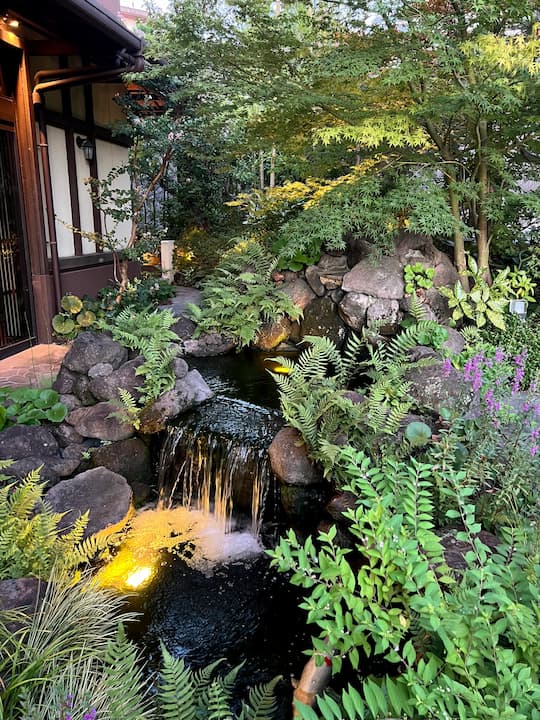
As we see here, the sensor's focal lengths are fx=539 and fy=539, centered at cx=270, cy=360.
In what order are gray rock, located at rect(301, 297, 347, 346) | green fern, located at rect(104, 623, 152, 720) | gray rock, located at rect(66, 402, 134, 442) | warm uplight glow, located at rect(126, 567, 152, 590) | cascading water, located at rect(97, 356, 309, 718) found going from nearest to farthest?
green fern, located at rect(104, 623, 152, 720) < cascading water, located at rect(97, 356, 309, 718) < warm uplight glow, located at rect(126, 567, 152, 590) < gray rock, located at rect(66, 402, 134, 442) < gray rock, located at rect(301, 297, 347, 346)

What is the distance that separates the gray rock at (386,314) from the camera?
23.4 ft

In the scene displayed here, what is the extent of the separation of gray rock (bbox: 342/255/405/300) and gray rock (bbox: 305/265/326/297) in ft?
1.58

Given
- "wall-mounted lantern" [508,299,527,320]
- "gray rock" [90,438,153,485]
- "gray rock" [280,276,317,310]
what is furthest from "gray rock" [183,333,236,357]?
"wall-mounted lantern" [508,299,527,320]

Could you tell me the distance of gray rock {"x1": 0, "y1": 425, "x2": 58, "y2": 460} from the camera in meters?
4.61

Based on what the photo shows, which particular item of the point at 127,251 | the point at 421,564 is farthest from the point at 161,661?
the point at 127,251

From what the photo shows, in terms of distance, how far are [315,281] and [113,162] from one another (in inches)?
174

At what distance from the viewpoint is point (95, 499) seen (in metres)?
4.35

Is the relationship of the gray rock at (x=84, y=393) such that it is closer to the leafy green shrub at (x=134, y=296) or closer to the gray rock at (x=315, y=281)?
the leafy green shrub at (x=134, y=296)

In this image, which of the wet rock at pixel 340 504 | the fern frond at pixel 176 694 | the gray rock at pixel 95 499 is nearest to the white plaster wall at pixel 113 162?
the gray rock at pixel 95 499

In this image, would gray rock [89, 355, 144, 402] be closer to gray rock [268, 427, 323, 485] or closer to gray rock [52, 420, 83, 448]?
gray rock [52, 420, 83, 448]

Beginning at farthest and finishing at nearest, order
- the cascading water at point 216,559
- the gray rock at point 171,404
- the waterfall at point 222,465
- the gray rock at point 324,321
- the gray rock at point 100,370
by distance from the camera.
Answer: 1. the gray rock at point 324,321
2. the gray rock at point 100,370
3. the gray rock at point 171,404
4. the waterfall at point 222,465
5. the cascading water at point 216,559

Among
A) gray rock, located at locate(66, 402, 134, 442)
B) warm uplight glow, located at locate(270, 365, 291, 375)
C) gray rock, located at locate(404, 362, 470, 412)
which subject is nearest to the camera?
gray rock, located at locate(404, 362, 470, 412)

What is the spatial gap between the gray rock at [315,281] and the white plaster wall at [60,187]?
11.7ft

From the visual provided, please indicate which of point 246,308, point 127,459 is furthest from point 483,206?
point 127,459
